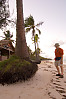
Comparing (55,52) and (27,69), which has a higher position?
(55,52)

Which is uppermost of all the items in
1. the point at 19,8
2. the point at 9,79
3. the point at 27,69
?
the point at 19,8

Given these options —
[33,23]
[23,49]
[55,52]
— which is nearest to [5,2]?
[23,49]

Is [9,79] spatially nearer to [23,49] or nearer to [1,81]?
[1,81]

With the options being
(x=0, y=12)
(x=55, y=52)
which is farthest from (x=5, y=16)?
(x=55, y=52)

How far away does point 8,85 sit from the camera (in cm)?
244

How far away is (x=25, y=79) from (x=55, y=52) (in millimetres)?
1913

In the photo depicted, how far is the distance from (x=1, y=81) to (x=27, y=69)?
933 mm

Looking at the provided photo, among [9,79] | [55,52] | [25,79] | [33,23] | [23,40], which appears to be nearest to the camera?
[9,79]

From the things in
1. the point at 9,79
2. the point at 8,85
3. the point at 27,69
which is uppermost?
the point at 27,69

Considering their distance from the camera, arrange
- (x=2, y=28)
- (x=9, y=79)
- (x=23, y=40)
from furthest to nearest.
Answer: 1. (x=2, y=28)
2. (x=23, y=40)
3. (x=9, y=79)

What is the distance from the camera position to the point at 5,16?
21.4 feet

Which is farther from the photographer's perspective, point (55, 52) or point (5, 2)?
point (5, 2)

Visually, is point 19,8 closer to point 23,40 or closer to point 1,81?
point 23,40

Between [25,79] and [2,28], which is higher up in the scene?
[2,28]
